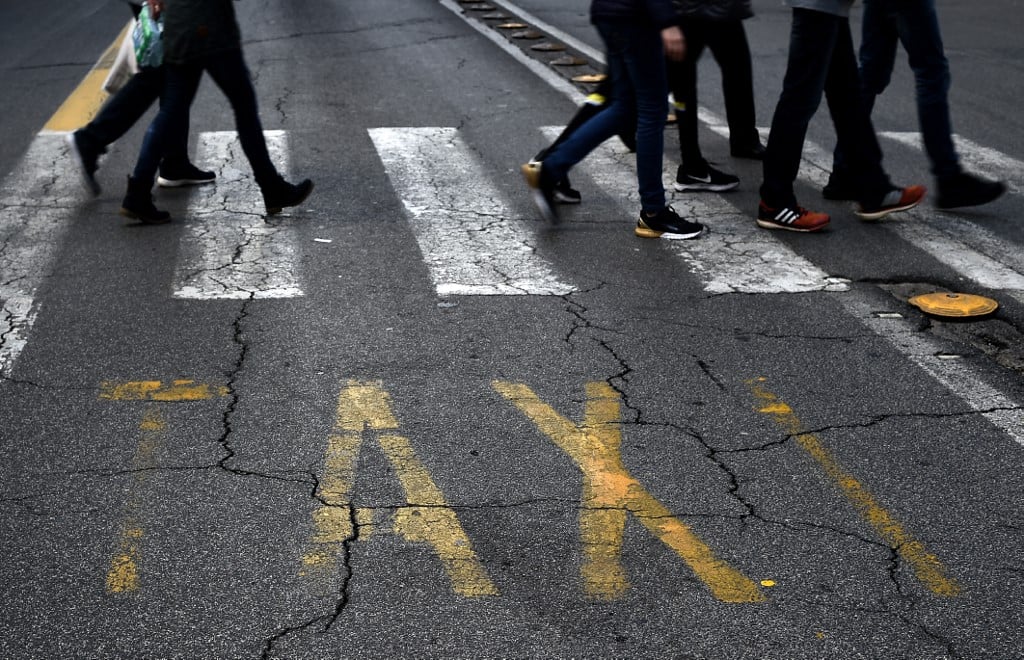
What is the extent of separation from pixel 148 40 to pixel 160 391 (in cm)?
287

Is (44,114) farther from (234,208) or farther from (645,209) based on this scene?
(645,209)

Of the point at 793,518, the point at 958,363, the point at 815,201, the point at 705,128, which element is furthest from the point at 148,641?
the point at 705,128

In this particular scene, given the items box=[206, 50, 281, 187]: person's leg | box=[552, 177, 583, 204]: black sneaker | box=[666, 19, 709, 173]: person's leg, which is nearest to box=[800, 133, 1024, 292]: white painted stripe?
box=[666, 19, 709, 173]: person's leg

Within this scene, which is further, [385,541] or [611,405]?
[611,405]

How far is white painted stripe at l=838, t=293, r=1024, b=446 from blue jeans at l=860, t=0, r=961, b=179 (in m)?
1.66

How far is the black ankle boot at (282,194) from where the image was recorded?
7145mm

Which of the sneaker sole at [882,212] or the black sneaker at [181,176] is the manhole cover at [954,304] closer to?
the sneaker sole at [882,212]

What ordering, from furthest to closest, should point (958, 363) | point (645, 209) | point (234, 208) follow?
point (234, 208)
point (645, 209)
point (958, 363)

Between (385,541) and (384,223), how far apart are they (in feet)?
11.5

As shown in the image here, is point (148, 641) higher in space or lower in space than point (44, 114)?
higher

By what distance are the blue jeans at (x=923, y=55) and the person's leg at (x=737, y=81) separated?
38.7 inches

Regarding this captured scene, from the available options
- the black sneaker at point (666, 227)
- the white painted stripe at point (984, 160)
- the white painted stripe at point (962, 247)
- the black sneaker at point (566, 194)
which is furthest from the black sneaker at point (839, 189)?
the black sneaker at point (566, 194)

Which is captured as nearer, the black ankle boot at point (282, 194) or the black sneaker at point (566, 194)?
the black ankle boot at point (282, 194)

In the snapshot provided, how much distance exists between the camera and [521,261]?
6414 mm
